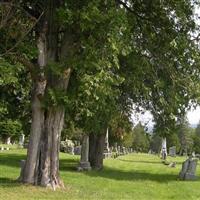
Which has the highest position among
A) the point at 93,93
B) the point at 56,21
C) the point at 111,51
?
the point at 56,21

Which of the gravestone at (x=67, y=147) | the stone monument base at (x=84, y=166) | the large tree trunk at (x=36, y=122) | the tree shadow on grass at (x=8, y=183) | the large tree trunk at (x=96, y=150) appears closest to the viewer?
the tree shadow on grass at (x=8, y=183)

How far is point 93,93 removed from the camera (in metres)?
16.6

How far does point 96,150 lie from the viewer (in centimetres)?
3206

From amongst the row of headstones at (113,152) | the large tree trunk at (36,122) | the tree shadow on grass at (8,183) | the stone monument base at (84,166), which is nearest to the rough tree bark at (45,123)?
the large tree trunk at (36,122)

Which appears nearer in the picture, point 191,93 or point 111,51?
point 111,51

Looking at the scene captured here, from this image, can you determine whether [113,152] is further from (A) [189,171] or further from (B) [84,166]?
(A) [189,171]

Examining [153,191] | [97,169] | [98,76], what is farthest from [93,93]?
[97,169]

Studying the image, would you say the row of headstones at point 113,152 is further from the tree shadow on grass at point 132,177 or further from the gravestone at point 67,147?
the tree shadow on grass at point 132,177

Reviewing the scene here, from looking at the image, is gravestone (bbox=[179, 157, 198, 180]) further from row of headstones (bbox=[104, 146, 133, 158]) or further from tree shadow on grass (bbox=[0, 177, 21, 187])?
row of headstones (bbox=[104, 146, 133, 158])

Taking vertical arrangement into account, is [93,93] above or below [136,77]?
below

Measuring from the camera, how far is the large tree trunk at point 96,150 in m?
31.4

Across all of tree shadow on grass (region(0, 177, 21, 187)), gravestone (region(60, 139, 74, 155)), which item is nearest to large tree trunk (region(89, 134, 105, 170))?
tree shadow on grass (region(0, 177, 21, 187))

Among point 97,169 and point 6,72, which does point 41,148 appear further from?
point 97,169

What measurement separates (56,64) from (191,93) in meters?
6.28
